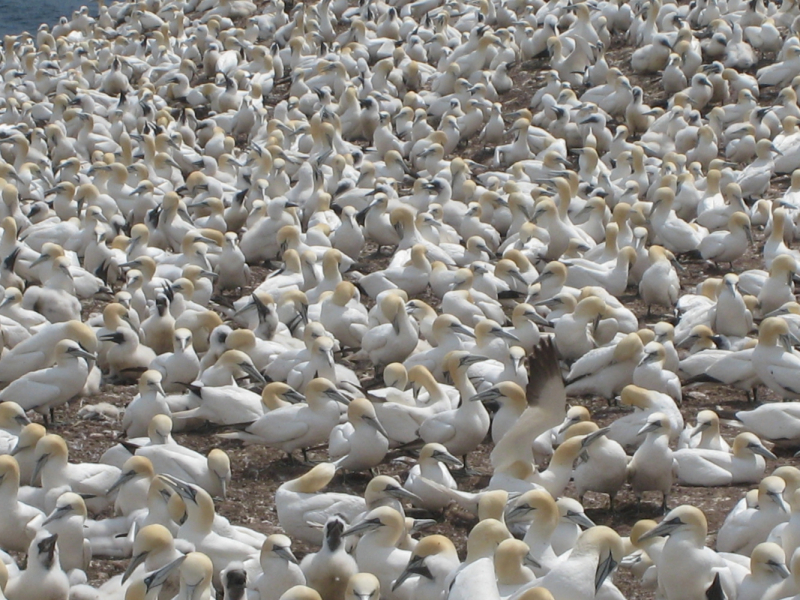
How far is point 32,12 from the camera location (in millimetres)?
35281

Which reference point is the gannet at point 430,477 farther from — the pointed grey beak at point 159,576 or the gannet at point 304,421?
the pointed grey beak at point 159,576

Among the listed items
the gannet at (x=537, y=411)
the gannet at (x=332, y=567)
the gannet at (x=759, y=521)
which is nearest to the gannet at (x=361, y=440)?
the gannet at (x=537, y=411)

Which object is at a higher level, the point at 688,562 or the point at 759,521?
the point at 688,562

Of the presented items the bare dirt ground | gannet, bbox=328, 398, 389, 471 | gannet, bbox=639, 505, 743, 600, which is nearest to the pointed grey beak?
the bare dirt ground

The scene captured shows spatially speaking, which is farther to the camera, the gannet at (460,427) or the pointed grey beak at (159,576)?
the gannet at (460,427)

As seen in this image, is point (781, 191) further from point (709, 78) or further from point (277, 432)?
point (277, 432)

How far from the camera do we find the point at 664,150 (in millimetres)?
14859

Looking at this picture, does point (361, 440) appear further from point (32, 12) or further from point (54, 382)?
point (32, 12)

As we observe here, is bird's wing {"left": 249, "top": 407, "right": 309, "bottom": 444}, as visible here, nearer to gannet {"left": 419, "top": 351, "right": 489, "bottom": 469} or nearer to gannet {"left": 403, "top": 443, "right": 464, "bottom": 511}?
gannet {"left": 419, "top": 351, "right": 489, "bottom": 469}

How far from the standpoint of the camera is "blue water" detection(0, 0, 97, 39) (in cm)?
3329

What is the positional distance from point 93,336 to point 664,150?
7.73 meters

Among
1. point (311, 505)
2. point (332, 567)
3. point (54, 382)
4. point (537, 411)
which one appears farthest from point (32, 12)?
point (332, 567)

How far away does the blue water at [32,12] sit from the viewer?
109ft

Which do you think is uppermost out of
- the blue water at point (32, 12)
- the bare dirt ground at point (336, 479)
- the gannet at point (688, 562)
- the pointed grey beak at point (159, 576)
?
the pointed grey beak at point (159, 576)
